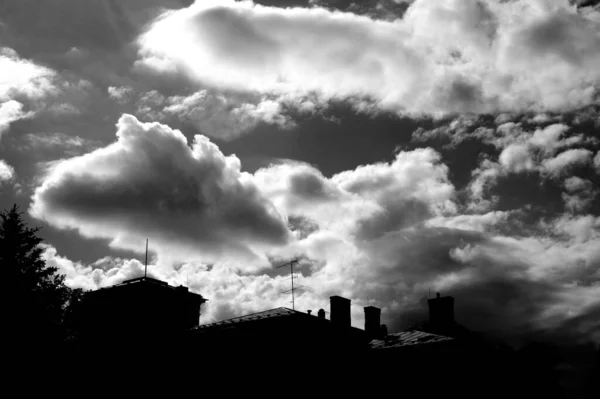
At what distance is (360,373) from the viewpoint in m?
30.5

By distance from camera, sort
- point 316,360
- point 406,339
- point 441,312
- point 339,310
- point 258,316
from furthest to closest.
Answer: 1. point 441,312
2. point 339,310
3. point 406,339
4. point 258,316
5. point 316,360

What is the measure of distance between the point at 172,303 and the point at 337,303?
1605 cm

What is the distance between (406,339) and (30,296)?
22.0m

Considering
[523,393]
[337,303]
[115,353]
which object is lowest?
[523,393]

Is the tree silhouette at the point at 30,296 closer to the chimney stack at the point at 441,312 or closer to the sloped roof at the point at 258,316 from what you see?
the sloped roof at the point at 258,316

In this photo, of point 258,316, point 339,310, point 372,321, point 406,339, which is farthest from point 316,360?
point 372,321

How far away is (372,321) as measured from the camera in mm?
39844

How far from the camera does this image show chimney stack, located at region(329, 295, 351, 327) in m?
35.0

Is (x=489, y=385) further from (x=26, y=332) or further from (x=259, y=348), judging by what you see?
(x=26, y=332)

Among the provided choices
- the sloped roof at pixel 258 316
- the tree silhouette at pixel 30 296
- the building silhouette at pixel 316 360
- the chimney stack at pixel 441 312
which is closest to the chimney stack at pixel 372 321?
the chimney stack at pixel 441 312

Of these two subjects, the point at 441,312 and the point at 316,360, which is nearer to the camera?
the point at 316,360

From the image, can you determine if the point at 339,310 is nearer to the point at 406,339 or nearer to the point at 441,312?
the point at 406,339

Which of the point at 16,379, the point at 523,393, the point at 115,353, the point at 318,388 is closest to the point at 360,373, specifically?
the point at 318,388

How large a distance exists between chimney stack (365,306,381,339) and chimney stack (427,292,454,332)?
3642mm
